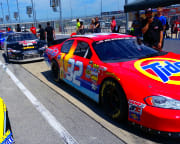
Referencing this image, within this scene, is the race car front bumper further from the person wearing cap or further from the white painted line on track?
the person wearing cap

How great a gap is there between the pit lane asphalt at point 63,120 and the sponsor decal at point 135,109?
0.34 meters

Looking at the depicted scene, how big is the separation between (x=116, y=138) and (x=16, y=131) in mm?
1637

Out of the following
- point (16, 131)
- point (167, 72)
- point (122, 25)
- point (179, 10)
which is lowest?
point (16, 131)

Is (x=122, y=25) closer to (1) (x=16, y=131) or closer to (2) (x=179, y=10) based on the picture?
(2) (x=179, y=10)

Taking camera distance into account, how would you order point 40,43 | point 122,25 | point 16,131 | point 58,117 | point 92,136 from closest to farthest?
point 92,136 < point 16,131 < point 58,117 < point 40,43 < point 122,25

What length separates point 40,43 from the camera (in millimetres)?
9258

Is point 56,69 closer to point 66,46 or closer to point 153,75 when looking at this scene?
point 66,46

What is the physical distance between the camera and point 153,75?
2949mm

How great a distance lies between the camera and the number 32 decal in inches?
165

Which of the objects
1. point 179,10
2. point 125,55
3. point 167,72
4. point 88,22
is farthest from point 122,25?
point 167,72

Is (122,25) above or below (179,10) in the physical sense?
below

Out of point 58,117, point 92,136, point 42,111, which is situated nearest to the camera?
point 92,136

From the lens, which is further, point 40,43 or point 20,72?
point 40,43

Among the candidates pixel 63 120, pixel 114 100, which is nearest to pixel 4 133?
pixel 63 120
